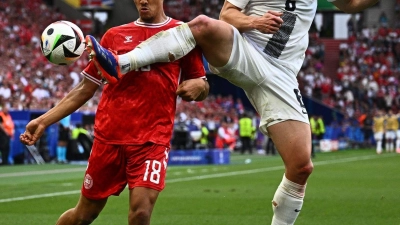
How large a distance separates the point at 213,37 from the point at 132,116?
2.86ft

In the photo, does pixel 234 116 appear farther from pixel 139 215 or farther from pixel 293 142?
pixel 139 215

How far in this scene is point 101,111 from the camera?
6.66 m

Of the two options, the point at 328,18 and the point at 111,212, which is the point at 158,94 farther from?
the point at 328,18

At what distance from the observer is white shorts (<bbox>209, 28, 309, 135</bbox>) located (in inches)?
269

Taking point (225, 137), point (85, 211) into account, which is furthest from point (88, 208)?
point (225, 137)

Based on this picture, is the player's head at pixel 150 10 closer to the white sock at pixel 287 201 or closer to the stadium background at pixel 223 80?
the white sock at pixel 287 201

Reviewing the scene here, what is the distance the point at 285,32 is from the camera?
7004 mm

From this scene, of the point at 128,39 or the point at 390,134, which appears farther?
the point at 390,134

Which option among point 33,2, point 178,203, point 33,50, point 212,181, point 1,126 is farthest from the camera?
point 33,2

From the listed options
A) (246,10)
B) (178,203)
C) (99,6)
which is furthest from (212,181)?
(99,6)

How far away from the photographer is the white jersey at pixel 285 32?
6.96 metres

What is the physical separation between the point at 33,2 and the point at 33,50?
559 cm

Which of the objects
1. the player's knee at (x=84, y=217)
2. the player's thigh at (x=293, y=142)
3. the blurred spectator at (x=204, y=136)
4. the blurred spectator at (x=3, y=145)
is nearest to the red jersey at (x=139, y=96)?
the player's knee at (x=84, y=217)

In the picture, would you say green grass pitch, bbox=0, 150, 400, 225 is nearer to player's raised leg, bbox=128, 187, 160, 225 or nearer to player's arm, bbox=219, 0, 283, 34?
player's arm, bbox=219, 0, 283, 34
